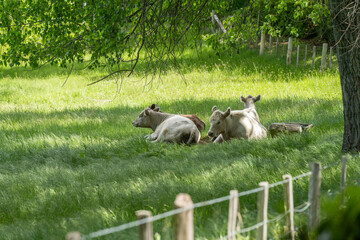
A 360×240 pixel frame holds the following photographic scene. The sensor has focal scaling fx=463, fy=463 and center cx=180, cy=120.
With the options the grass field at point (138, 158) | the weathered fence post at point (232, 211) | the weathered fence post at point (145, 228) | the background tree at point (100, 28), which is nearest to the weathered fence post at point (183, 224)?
the weathered fence post at point (145, 228)

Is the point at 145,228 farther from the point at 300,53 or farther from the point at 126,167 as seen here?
the point at 300,53

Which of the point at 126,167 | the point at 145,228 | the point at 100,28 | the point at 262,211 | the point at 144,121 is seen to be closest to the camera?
the point at 145,228

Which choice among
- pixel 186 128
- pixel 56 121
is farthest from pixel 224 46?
pixel 56 121

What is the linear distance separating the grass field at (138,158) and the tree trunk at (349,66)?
455mm

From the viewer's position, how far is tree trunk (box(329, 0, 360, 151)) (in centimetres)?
780

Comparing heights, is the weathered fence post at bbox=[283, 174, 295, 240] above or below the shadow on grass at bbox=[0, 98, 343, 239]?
above

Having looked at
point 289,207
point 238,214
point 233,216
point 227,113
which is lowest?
point 227,113

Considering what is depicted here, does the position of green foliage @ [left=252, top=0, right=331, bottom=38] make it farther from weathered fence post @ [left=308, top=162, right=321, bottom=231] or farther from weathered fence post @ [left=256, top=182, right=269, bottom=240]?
weathered fence post @ [left=256, top=182, right=269, bottom=240]

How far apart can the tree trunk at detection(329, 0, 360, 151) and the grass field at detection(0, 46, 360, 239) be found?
1.49 feet

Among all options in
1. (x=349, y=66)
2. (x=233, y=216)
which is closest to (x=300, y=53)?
(x=349, y=66)

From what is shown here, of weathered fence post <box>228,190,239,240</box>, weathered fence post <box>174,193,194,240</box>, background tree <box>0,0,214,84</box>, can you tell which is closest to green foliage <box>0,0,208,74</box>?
background tree <box>0,0,214,84</box>

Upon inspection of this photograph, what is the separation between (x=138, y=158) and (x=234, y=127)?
2510 mm

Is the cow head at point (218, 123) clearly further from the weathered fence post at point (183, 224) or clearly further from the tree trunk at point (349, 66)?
the weathered fence post at point (183, 224)

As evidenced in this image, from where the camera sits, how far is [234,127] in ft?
36.2
